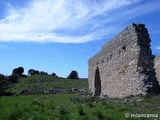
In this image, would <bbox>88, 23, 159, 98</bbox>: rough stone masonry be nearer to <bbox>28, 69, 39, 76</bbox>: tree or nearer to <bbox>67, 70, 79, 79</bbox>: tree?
<bbox>67, 70, 79, 79</bbox>: tree

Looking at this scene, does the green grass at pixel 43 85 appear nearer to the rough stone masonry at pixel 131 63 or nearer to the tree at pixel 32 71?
the tree at pixel 32 71

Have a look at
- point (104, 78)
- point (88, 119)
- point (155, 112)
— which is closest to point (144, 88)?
point (155, 112)

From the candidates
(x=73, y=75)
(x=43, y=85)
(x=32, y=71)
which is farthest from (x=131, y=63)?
(x=32, y=71)

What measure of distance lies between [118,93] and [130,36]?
3.79m

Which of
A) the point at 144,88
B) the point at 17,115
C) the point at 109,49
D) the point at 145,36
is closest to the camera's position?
the point at 17,115

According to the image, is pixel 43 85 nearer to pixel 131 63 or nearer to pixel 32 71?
pixel 131 63

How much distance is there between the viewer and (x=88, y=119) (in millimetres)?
8094

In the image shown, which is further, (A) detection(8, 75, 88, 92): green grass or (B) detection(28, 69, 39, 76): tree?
(B) detection(28, 69, 39, 76): tree

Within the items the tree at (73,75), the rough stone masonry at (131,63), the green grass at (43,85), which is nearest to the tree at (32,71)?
the tree at (73,75)

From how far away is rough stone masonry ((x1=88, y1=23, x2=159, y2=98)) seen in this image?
12219 mm

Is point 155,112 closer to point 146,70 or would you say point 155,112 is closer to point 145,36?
point 146,70

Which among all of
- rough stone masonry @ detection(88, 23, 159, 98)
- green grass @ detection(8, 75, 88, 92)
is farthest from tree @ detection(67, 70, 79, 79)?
rough stone masonry @ detection(88, 23, 159, 98)

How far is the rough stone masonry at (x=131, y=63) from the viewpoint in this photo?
12.2m

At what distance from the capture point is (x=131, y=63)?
43.2ft
